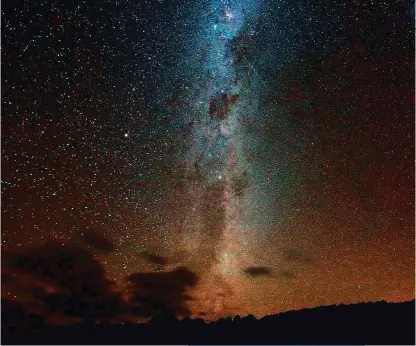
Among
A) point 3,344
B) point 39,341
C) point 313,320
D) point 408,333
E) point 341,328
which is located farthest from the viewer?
point 313,320

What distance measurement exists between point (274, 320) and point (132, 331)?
13.6ft

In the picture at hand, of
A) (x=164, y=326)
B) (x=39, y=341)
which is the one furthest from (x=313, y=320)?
(x=39, y=341)

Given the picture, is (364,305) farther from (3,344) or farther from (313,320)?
(3,344)

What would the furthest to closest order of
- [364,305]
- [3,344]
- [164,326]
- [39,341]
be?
[164,326]
[364,305]
[39,341]
[3,344]

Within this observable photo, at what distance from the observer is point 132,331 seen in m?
8.38

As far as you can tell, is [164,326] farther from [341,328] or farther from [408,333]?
[408,333]

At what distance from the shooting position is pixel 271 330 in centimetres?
916

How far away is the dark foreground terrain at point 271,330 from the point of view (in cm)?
651

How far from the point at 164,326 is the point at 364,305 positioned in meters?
5.51

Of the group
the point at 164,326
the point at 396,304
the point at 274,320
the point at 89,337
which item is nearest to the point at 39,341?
the point at 89,337

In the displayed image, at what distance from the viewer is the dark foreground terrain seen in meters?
6.51

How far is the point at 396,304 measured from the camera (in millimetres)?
7902

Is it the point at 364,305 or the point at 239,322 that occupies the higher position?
the point at 364,305

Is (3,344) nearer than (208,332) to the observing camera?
Yes
